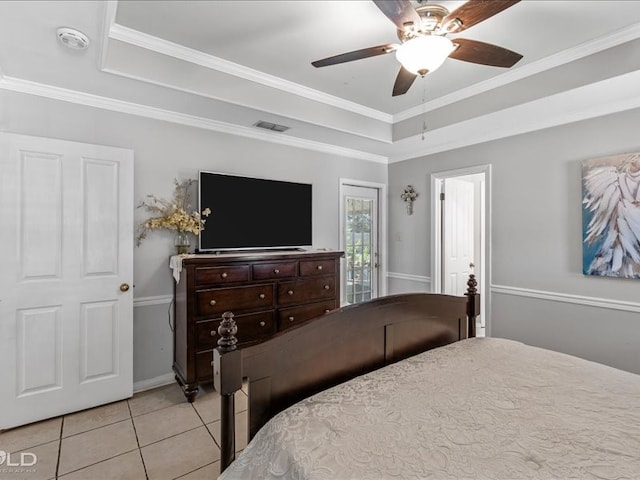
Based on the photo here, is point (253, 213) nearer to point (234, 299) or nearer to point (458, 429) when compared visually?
point (234, 299)

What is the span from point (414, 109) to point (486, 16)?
1980 millimetres

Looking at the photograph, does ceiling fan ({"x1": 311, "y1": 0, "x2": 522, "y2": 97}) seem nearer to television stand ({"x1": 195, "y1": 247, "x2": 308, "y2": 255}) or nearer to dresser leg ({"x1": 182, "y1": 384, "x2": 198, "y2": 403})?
television stand ({"x1": 195, "y1": 247, "x2": 308, "y2": 255})

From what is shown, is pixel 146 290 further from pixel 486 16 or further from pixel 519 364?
pixel 486 16

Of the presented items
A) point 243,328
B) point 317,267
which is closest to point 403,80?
point 317,267

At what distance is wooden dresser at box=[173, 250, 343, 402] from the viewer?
2637mm

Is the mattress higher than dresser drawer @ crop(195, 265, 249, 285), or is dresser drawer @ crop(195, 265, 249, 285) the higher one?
dresser drawer @ crop(195, 265, 249, 285)

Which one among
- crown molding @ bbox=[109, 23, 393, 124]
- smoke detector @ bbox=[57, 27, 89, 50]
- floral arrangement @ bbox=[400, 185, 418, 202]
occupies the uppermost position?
crown molding @ bbox=[109, 23, 393, 124]

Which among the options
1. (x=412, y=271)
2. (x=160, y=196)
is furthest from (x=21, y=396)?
(x=412, y=271)

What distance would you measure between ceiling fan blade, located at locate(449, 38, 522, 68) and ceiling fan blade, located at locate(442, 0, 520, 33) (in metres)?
0.13

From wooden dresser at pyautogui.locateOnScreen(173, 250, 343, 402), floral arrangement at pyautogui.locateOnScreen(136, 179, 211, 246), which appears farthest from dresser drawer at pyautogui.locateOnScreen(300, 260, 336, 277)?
floral arrangement at pyautogui.locateOnScreen(136, 179, 211, 246)

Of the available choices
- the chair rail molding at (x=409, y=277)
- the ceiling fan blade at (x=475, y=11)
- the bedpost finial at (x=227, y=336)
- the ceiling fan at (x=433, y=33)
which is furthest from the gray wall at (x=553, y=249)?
the bedpost finial at (x=227, y=336)

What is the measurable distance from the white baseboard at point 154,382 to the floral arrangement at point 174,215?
121 cm

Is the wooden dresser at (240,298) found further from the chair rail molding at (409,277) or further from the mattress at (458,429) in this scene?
the mattress at (458,429)

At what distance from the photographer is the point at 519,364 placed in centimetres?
170
